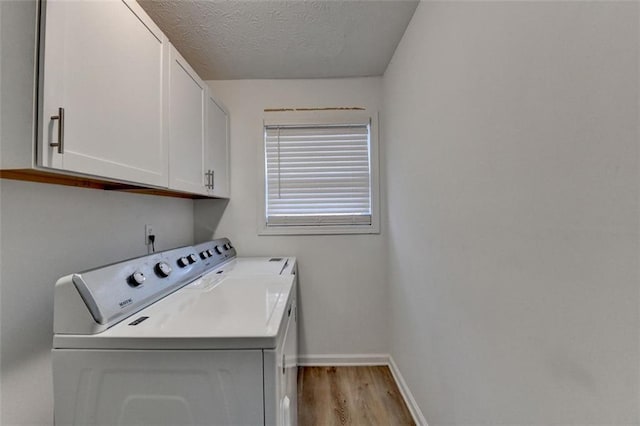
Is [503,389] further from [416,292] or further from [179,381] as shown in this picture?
[179,381]

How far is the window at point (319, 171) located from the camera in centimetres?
230

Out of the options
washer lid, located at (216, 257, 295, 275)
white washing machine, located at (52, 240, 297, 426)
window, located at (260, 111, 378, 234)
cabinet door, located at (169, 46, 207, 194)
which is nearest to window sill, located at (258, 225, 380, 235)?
window, located at (260, 111, 378, 234)

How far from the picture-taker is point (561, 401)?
2.19 ft

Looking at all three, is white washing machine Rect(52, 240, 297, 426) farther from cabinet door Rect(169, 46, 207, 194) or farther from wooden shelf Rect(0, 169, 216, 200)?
cabinet door Rect(169, 46, 207, 194)

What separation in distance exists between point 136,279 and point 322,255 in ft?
4.76

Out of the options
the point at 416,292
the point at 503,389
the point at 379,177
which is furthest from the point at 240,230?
the point at 503,389

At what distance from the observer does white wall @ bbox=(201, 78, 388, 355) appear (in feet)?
7.50

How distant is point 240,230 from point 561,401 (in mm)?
2093

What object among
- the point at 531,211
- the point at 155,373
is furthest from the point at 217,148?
the point at 531,211

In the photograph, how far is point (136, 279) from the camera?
1.04 metres

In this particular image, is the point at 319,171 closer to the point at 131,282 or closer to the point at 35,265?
the point at 131,282

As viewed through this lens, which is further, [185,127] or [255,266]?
[255,266]

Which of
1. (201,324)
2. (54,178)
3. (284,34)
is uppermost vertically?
(284,34)

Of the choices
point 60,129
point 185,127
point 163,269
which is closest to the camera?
point 60,129
